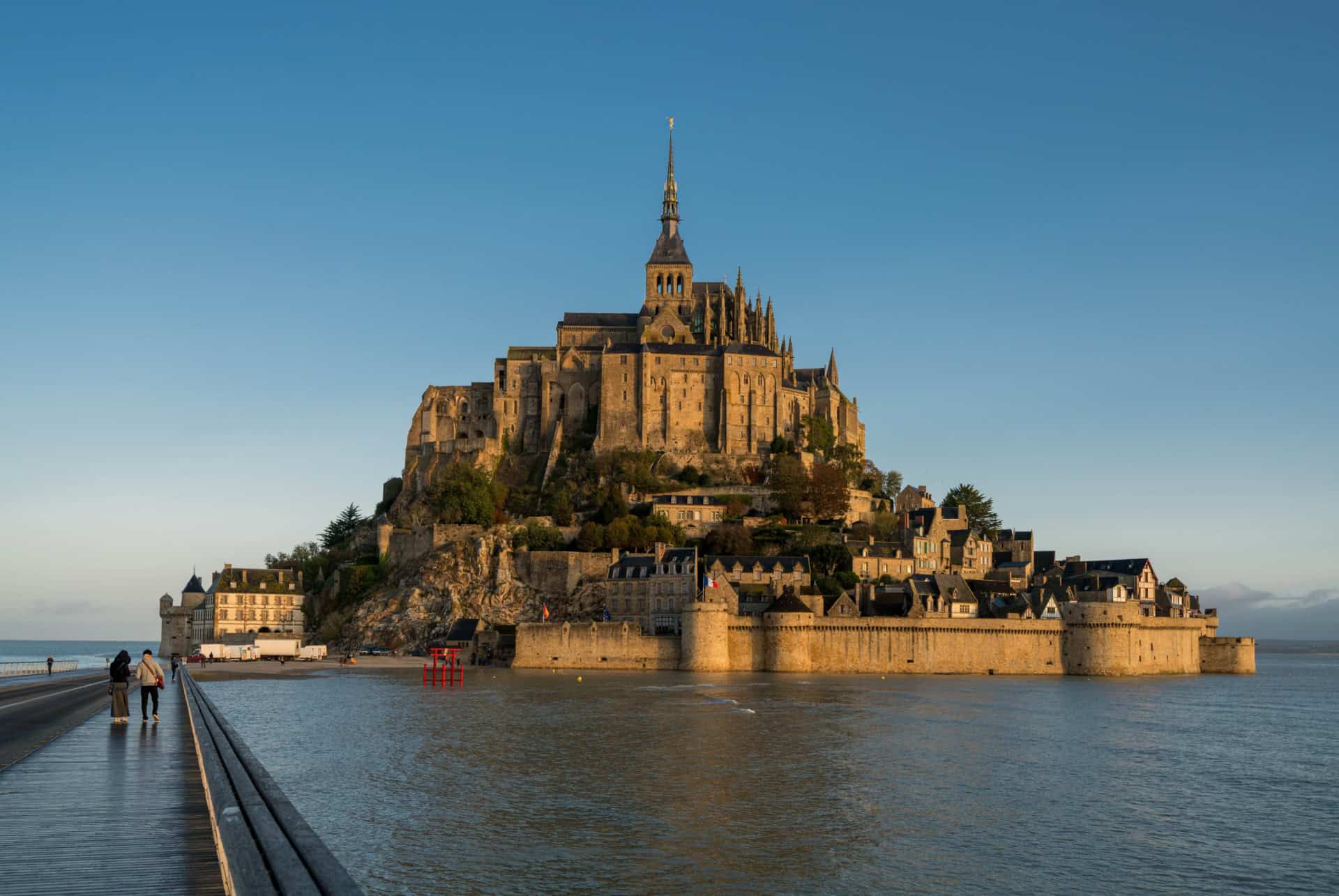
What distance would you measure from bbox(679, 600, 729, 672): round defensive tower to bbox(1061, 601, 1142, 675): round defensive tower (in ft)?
70.5

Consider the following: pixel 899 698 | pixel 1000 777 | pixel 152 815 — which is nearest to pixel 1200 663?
pixel 899 698

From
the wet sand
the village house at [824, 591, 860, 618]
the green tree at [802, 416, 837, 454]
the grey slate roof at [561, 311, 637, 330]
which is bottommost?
the wet sand

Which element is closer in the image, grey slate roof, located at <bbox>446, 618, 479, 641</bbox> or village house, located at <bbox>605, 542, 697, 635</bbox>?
village house, located at <bbox>605, 542, 697, 635</bbox>

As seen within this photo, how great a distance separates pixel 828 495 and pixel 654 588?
18.5 m

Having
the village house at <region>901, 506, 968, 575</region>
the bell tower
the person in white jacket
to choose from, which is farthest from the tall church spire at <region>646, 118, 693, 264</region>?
the person in white jacket

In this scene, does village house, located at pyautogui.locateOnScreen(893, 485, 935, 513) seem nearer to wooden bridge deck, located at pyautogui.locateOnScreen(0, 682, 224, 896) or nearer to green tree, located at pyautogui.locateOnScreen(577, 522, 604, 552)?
green tree, located at pyautogui.locateOnScreen(577, 522, 604, 552)

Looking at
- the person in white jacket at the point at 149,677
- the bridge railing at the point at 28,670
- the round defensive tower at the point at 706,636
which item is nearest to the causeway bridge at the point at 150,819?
the person in white jacket at the point at 149,677

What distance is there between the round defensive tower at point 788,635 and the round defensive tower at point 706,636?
253 cm

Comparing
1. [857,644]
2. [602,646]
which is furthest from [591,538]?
[857,644]

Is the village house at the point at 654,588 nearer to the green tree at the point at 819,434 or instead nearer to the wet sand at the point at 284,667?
the wet sand at the point at 284,667

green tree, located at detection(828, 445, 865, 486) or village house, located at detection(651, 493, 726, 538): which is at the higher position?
green tree, located at detection(828, 445, 865, 486)

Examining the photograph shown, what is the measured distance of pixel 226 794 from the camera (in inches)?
535

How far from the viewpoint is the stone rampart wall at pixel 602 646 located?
233 feet

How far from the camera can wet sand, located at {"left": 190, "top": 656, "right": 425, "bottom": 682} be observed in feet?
218
